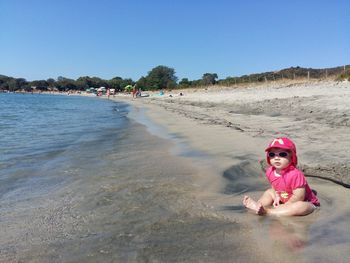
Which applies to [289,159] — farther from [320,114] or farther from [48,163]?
[320,114]

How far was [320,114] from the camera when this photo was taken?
10859 mm

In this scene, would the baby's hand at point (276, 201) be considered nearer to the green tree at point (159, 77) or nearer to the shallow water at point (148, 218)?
the shallow water at point (148, 218)

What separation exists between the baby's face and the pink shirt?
0.18 feet

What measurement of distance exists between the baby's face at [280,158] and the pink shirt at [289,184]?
0.06m

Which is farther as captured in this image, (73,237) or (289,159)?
(289,159)

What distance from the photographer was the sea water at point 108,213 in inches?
107

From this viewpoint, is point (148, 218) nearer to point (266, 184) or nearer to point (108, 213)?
point (108, 213)

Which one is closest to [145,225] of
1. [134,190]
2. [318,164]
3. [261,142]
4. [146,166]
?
[134,190]

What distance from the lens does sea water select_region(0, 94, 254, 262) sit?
2.72 meters

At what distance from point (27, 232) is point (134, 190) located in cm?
146

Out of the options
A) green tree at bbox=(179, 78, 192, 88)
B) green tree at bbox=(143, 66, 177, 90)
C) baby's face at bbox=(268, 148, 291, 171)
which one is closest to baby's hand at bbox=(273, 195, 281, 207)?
baby's face at bbox=(268, 148, 291, 171)

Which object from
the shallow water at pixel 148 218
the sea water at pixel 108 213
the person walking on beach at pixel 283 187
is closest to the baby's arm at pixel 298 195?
the person walking on beach at pixel 283 187

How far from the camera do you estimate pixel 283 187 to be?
3.86m

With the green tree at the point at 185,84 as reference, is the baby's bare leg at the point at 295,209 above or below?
below
